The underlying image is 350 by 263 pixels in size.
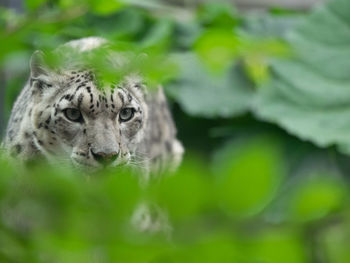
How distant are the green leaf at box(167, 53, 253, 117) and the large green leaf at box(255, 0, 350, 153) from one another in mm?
277

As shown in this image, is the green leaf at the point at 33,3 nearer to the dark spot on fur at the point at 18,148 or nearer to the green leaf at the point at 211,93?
the dark spot on fur at the point at 18,148

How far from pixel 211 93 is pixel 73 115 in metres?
Answer: 2.63

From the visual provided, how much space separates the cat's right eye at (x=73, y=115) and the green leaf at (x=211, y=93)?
7.89 ft

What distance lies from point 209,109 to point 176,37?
390 millimetres

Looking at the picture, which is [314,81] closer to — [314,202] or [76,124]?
[76,124]

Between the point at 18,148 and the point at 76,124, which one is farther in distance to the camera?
the point at 18,148

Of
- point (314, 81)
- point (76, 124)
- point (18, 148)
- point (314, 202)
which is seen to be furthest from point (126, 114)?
point (314, 81)

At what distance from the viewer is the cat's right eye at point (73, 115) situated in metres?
2.43

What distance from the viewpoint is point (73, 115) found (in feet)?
8.05

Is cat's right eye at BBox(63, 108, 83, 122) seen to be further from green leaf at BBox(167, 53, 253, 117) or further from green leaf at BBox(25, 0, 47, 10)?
green leaf at BBox(167, 53, 253, 117)

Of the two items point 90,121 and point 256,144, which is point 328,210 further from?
point 90,121

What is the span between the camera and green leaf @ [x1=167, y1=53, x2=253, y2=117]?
4918 mm

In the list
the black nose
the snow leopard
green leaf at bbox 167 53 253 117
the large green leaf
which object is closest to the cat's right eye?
the snow leopard

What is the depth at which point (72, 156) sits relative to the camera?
239cm
